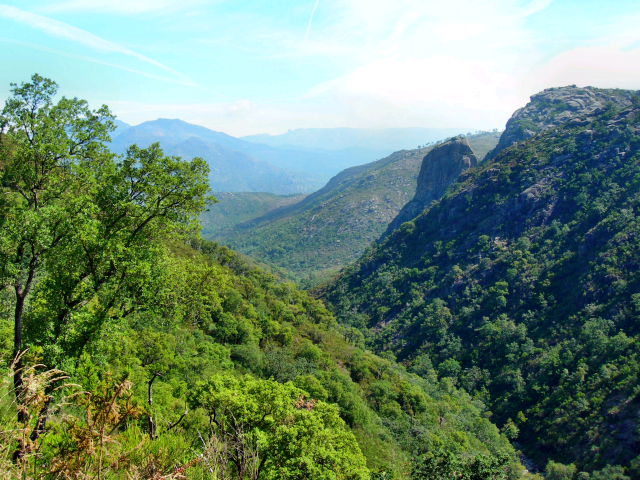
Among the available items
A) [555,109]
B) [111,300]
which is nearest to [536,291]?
[111,300]

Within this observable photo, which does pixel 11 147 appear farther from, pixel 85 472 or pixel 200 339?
pixel 200 339

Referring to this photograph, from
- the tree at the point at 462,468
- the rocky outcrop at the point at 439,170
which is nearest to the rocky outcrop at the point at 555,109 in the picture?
the rocky outcrop at the point at 439,170

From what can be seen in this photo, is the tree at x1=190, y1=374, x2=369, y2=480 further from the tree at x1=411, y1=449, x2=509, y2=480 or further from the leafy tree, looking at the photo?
the leafy tree

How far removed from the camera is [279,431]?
1170cm

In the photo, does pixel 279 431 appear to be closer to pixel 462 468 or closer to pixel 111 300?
pixel 111 300

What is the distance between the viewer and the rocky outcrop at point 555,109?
132 m

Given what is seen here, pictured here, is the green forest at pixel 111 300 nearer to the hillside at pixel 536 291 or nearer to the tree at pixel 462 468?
the tree at pixel 462 468

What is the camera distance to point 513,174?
3937 inches

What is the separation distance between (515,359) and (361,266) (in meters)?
57.0

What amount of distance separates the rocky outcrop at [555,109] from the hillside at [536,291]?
42.0ft

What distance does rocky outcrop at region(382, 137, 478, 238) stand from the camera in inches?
5423

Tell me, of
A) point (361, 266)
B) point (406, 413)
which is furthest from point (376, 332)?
point (406, 413)

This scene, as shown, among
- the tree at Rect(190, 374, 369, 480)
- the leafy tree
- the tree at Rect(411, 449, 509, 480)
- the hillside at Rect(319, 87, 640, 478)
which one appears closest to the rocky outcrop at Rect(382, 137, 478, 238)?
the hillside at Rect(319, 87, 640, 478)

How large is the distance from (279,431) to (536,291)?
258ft
